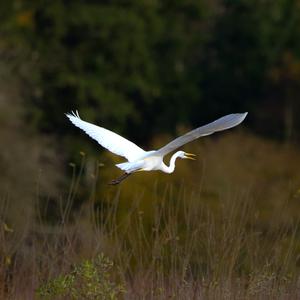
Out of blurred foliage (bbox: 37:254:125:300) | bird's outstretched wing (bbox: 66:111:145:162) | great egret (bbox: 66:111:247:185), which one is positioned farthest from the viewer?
bird's outstretched wing (bbox: 66:111:145:162)

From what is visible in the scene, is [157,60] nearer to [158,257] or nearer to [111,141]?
[111,141]

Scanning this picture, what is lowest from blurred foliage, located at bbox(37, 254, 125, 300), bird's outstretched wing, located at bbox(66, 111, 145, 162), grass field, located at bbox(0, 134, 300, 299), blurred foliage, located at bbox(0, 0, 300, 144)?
blurred foliage, located at bbox(37, 254, 125, 300)

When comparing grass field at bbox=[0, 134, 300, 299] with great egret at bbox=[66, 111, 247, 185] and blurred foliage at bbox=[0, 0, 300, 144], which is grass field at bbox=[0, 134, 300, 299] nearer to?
great egret at bbox=[66, 111, 247, 185]

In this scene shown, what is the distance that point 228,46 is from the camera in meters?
41.3

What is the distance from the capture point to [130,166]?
1032 cm

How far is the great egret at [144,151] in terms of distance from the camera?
959 centimetres

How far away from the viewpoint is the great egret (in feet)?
31.5

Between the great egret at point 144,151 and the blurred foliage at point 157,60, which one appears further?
the blurred foliage at point 157,60

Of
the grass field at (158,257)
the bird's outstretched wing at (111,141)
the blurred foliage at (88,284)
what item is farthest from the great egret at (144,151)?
the blurred foliage at (88,284)

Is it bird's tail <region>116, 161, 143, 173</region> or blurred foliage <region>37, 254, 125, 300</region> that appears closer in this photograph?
blurred foliage <region>37, 254, 125, 300</region>

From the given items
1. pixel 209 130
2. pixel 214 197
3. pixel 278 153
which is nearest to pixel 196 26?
pixel 278 153

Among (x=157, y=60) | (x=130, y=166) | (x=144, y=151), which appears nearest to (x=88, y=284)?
(x=130, y=166)

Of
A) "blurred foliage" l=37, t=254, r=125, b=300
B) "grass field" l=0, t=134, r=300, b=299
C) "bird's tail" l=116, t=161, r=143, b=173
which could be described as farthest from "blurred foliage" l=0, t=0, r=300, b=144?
"blurred foliage" l=37, t=254, r=125, b=300

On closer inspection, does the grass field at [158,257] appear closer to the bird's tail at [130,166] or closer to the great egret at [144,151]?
the great egret at [144,151]
